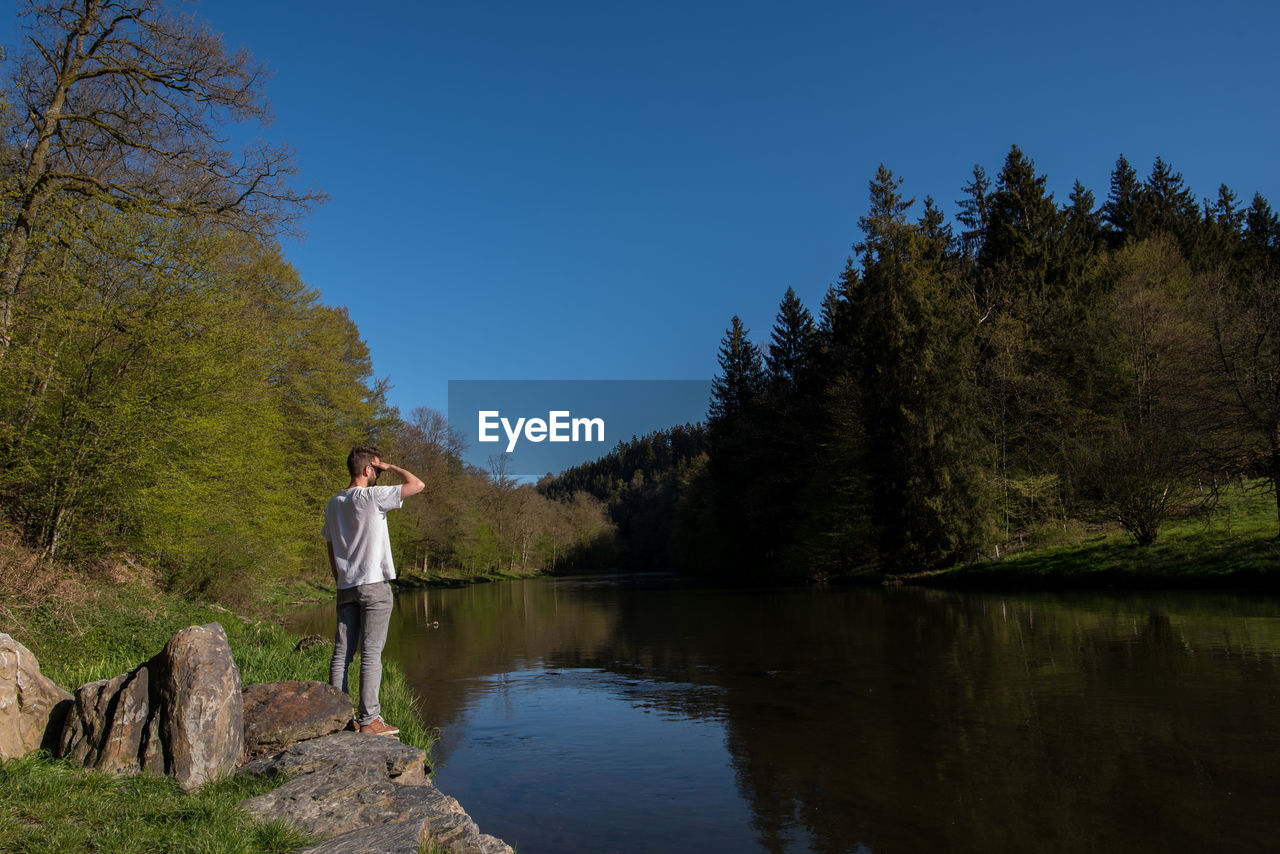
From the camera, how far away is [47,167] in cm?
1241

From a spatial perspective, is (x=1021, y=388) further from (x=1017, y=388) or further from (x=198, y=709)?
(x=198, y=709)

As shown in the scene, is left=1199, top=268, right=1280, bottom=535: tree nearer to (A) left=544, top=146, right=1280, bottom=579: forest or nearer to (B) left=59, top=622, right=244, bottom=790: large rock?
(A) left=544, top=146, right=1280, bottom=579: forest

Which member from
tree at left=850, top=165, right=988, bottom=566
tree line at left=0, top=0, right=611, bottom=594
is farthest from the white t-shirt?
tree at left=850, top=165, right=988, bottom=566

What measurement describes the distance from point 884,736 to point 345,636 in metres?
5.61

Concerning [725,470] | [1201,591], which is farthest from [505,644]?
[725,470]

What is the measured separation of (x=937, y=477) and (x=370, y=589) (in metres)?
28.0

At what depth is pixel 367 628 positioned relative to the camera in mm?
6168

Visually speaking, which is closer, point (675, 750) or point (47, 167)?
point (675, 750)

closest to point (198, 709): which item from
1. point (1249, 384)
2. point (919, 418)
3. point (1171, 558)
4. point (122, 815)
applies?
point (122, 815)

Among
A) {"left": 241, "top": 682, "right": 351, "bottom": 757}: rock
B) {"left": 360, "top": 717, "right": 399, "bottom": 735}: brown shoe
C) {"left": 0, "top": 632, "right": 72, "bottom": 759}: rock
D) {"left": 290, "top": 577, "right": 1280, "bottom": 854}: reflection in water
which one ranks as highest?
{"left": 0, "top": 632, "right": 72, "bottom": 759}: rock

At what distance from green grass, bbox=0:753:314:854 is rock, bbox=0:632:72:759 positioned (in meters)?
0.27

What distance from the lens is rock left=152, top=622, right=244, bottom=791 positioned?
510 cm

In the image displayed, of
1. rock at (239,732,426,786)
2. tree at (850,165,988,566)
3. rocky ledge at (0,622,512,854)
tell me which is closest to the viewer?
rocky ledge at (0,622,512,854)

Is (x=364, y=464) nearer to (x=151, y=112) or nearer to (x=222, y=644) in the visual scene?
(x=222, y=644)
